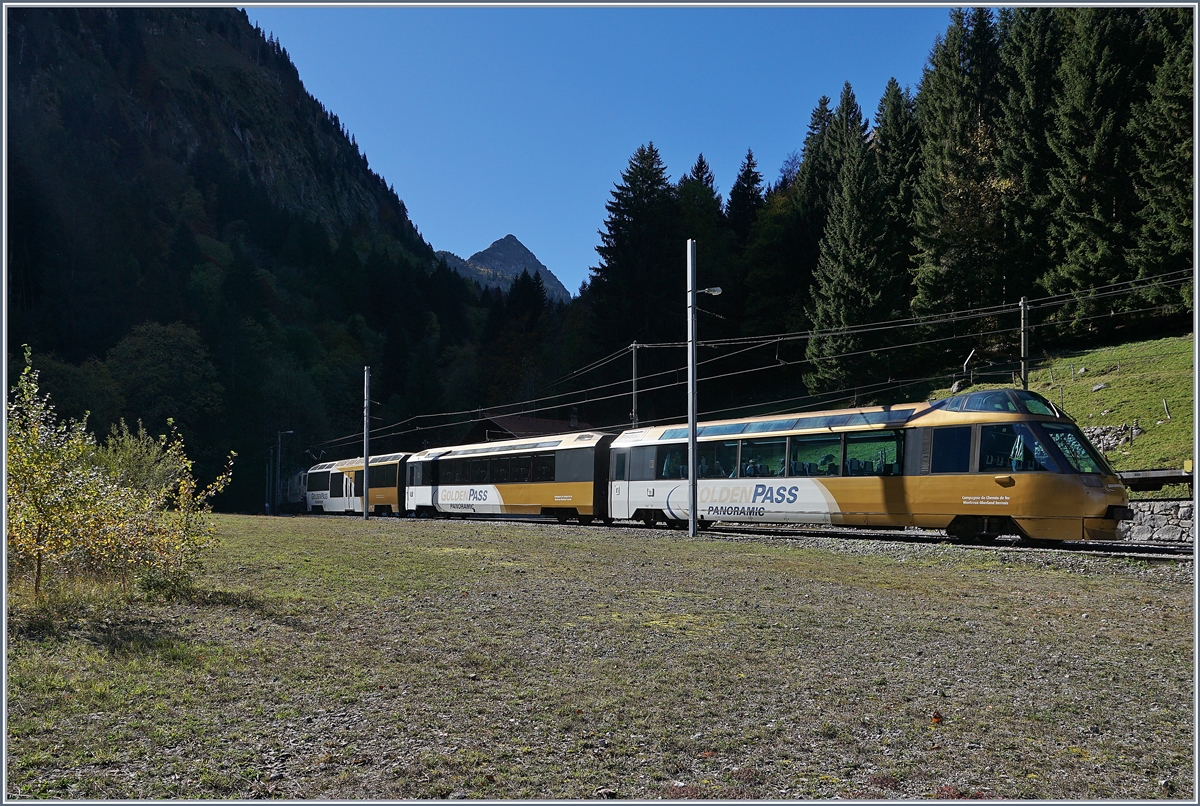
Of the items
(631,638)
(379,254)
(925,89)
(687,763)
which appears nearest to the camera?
(687,763)

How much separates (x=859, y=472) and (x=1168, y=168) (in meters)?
32.3

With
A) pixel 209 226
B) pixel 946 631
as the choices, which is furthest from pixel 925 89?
pixel 209 226

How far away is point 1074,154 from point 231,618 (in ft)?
166

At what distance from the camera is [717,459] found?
23094 millimetres

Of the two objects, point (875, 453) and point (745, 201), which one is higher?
point (745, 201)

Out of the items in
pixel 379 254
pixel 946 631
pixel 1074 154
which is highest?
pixel 379 254

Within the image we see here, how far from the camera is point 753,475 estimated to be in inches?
863

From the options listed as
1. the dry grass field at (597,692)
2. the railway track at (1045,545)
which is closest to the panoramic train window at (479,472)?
the railway track at (1045,545)

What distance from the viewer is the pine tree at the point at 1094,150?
139 feet

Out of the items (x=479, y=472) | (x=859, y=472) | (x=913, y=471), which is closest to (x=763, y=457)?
(x=859, y=472)

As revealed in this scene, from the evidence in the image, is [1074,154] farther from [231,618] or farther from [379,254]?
[379,254]

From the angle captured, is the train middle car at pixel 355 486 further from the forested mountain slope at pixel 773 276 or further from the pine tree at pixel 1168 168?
the pine tree at pixel 1168 168

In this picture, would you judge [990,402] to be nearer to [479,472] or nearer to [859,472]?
[859,472]

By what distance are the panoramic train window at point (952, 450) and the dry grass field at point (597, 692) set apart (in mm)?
7028
